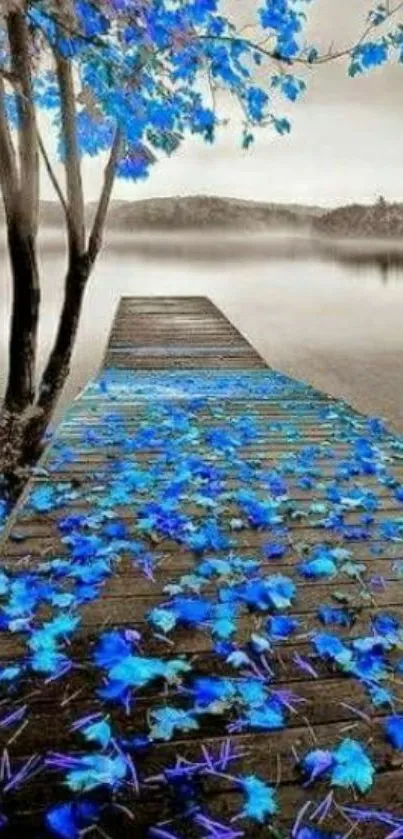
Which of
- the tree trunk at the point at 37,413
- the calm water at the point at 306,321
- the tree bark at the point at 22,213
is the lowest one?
the calm water at the point at 306,321

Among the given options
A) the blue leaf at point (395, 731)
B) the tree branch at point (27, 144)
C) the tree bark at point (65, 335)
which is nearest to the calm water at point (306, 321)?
the tree bark at point (65, 335)

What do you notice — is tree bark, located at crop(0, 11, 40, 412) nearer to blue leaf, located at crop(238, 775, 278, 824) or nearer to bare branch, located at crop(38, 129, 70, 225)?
bare branch, located at crop(38, 129, 70, 225)

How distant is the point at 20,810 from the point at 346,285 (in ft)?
145

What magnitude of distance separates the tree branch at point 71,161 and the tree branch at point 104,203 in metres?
0.12

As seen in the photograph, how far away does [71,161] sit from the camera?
21.3 ft

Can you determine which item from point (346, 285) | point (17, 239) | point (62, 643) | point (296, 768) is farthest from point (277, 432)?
point (346, 285)

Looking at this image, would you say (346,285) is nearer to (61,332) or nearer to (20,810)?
(61,332)

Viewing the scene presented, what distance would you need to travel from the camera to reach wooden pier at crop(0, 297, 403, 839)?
213 cm

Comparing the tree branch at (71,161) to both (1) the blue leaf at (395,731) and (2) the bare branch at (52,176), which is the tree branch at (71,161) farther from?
(1) the blue leaf at (395,731)

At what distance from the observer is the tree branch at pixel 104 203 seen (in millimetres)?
6953

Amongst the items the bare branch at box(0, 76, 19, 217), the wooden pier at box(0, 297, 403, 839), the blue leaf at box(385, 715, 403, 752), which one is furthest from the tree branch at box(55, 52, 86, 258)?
the blue leaf at box(385, 715, 403, 752)

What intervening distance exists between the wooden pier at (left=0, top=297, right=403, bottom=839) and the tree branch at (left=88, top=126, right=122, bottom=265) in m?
1.85

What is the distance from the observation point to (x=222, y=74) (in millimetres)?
4953

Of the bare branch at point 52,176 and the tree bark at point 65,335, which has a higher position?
the bare branch at point 52,176
